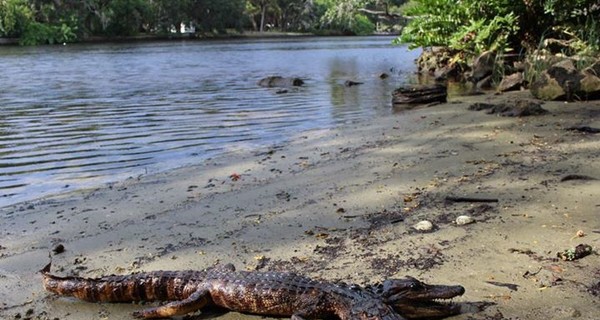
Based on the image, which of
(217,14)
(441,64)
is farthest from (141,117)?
(217,14)

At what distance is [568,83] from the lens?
10.8 metres

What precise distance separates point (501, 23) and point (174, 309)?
49.4ft

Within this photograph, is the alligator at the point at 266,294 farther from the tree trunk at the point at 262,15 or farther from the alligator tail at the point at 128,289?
the tree trunk at the point at 262,15

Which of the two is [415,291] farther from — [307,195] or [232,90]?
[232,90]

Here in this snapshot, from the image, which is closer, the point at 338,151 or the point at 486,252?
the point at 486,252

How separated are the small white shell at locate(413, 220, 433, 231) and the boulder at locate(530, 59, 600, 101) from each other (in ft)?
25.0

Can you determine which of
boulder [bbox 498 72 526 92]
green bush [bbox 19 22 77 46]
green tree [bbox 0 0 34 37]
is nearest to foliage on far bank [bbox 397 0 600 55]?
boulder [bbox 498 72 526 92]

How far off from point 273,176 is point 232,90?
11383 millimetres

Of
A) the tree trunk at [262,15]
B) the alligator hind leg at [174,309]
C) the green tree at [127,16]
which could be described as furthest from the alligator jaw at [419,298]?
the tree trunk at [262,15]

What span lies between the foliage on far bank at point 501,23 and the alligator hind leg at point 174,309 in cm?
1317

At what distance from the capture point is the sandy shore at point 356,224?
3473 mm

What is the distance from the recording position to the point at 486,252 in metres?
3.83

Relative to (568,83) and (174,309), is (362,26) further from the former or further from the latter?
(174,309)

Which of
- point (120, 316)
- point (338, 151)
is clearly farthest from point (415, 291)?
point (338, 151)
